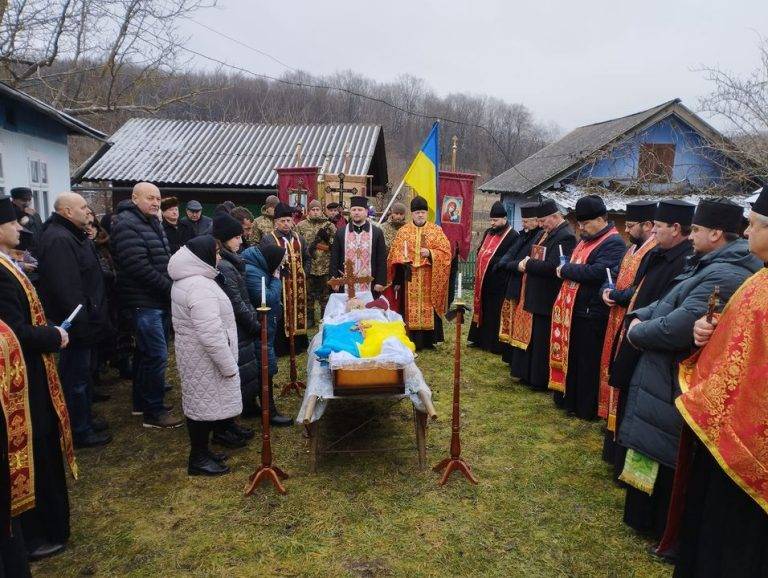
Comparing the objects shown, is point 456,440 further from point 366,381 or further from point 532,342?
point 532,342

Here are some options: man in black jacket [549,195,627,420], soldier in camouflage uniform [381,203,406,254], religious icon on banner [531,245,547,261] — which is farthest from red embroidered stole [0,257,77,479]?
soldier in camouflage uniform [381,203,406,254]

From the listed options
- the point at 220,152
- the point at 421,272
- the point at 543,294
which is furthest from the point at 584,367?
the point at 220,152

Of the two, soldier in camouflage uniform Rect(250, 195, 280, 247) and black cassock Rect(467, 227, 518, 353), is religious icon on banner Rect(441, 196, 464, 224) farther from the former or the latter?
soldier in camouflage uniform Rect(250, 195, 280, 247)

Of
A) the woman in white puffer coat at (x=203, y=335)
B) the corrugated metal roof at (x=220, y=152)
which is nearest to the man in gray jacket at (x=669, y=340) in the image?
the woman in white puffer coat at (x=203, y=335)

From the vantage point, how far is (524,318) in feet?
20.7

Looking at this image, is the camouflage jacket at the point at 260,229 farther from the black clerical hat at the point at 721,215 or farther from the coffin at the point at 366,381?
the black clerical hat at the point at 721,215

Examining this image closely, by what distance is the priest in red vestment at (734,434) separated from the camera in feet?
6.73

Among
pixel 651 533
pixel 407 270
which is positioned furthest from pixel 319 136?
pixel 651 533

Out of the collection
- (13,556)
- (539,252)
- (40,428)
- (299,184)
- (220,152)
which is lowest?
(13,556)

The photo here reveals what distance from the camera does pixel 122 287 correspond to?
189 inches

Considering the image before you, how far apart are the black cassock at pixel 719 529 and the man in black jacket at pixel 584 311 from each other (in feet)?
9.06

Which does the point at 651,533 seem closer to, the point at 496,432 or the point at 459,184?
the point at 496,432

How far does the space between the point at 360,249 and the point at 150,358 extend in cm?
340

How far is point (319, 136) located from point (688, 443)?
1856 centimetres
